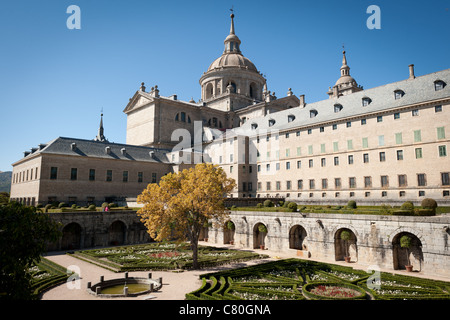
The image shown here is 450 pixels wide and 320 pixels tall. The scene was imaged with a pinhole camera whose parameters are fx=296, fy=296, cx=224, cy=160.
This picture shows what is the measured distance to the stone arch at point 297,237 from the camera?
29844 mm

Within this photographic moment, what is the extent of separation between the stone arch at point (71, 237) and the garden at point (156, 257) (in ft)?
12.4

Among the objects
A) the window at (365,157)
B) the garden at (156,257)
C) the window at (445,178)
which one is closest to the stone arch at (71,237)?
the garden at (156,257)

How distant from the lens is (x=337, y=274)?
68.5 feet

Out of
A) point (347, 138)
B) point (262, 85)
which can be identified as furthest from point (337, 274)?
point (262, 85)

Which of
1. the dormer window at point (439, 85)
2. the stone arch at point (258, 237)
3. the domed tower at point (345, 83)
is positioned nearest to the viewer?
the stone arch at point (258, 237)

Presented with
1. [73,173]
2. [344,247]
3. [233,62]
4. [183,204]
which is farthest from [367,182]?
[233,62]

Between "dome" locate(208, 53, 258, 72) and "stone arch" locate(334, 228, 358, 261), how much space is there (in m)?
56.8

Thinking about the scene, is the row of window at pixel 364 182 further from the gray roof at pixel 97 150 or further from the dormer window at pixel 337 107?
the gray roof at pixel 97 150

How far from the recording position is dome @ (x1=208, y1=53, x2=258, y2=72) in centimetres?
7606

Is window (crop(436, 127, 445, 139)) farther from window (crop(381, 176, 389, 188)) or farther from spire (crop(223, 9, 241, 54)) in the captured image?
spire (crop(223, 9, 241, 54))

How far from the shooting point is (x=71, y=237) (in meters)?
33.1

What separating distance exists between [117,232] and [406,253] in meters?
30.7

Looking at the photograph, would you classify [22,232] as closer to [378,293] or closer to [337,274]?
[378,293]

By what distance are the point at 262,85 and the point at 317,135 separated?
38.4 meters
